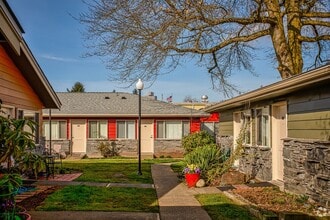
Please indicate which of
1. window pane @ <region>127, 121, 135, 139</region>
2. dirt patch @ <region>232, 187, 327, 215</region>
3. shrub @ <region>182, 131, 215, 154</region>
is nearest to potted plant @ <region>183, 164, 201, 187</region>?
dirt patch @ <region>232, 187, 327, 215</region>

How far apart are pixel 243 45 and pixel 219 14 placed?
3.93m

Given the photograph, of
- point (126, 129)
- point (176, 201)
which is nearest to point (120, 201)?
point (176, 201)

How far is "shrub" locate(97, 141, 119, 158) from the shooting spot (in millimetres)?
23828

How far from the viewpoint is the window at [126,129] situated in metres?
24.5

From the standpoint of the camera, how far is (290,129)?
9727mm

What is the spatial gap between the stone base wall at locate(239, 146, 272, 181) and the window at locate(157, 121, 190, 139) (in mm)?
10646

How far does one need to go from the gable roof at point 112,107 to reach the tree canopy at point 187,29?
8.40m

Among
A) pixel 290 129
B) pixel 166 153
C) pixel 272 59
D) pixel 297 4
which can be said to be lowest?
pixel 166 153

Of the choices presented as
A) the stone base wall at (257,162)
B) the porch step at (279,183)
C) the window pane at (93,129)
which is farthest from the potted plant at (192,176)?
the window pane at (93,129)

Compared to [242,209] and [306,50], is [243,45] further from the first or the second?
[242,209]

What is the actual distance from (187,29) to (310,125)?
6.51 meters

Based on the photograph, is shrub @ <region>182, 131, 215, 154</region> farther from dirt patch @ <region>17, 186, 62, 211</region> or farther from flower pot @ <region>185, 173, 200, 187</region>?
dirt patch @ <region>17, 186, 62, 211</region>

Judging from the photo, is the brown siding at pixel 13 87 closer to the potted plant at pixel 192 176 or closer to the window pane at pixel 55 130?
the potted plant at pixel 192 176

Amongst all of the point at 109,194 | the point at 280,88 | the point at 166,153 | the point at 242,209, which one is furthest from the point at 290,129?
the point at 166,153
